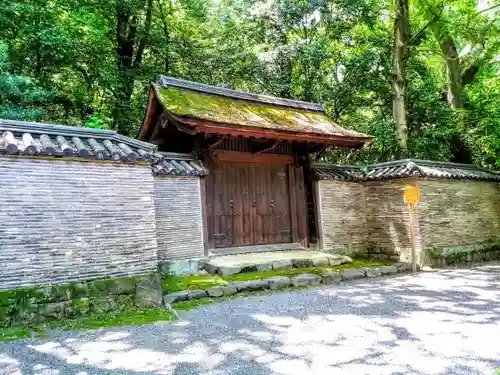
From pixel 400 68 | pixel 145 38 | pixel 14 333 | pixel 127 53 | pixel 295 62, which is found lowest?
pixel 14 333

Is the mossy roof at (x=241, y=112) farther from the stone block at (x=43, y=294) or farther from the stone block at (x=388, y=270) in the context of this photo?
the stone block at (x=43, y=294)

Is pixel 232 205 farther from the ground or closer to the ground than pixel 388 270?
farther from the ground

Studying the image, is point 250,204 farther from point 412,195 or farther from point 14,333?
point 14,333

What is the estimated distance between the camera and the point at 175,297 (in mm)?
6027

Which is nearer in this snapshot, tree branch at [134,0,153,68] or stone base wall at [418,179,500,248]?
stone base wall at [418,179,500,248]

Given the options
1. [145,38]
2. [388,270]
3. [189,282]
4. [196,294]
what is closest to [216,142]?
[189,282]

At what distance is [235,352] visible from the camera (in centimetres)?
394

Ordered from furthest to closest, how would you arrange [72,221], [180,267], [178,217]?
[178,217] < [180,267] < [72,221]

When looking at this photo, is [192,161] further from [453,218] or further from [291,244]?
[453,218]

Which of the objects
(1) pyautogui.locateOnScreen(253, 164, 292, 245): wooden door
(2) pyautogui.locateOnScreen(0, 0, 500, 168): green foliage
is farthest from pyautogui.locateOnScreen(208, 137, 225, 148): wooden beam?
(2) pyautogui.locateOnScreen(0, 0, 500, 168): green foliage

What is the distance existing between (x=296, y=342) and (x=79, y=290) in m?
3.10

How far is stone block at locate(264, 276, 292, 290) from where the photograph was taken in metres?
7.00

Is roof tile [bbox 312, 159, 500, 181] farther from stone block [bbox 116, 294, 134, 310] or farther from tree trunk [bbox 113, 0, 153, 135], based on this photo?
tree trunk [bbox 113, 0, 153, 135]

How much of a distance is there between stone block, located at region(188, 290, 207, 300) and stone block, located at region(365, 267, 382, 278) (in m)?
3.84
